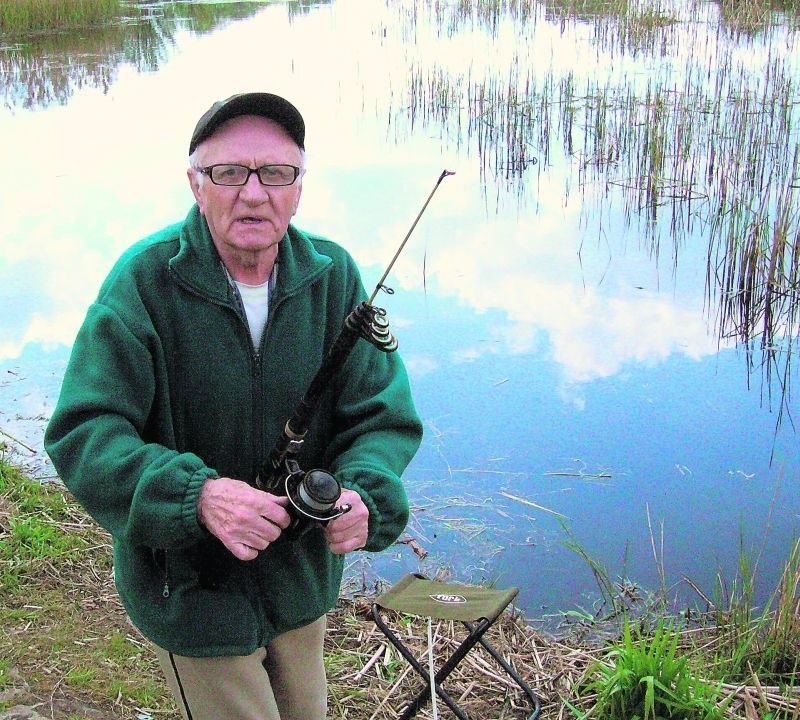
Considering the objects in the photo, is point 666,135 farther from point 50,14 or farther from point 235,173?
point 50,14

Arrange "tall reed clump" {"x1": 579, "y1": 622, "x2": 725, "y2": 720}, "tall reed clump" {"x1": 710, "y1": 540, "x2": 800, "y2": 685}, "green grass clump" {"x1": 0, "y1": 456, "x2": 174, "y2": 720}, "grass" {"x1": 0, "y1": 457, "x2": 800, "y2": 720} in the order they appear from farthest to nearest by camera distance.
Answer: "tall reed clump" {"x1": 710, "y1": 540, "x2": 800, "y2": 685} → "green grass clump" {"x1": 0, "y1": 456, "x2": 174, "y2": 720} → "grass" {"x1": 0, "y1": 457, "x2": 800, "y2": 720} → "tall reed clump" {"x1": 579, "y1": 622, "x2": 725, "y2": 720}

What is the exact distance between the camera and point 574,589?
152 inches

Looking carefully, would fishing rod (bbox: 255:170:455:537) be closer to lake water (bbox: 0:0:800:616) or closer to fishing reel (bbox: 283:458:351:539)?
fishing reel (bbox: 283:458:351:539)

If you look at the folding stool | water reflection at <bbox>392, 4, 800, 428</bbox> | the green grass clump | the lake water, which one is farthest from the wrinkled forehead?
water reflection at <bbox>392, 4, 800, 428</bbox>

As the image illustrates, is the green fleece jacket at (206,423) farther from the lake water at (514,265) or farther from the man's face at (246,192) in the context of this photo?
the lake water at (514,265)

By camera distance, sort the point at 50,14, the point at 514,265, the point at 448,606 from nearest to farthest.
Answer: the point at 448,606
the point at 514,265
the point at 50,14

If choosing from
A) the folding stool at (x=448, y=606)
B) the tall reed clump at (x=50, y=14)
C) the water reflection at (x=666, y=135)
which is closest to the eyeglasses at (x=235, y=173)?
the folding stool at (x=448, y=606)

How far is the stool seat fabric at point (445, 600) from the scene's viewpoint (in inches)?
96.7

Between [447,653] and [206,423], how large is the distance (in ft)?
5.61

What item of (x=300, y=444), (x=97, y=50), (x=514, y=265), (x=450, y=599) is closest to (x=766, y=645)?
(x=450, y=599)

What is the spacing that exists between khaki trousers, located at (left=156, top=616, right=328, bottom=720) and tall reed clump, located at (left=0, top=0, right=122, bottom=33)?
16298mm

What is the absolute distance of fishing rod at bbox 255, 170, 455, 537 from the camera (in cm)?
176

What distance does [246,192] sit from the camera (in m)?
1.84

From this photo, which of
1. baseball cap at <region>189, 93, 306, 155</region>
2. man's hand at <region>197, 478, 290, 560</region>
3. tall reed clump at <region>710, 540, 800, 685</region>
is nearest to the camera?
man's hand at <region>197, 478, 290, 560</region>
